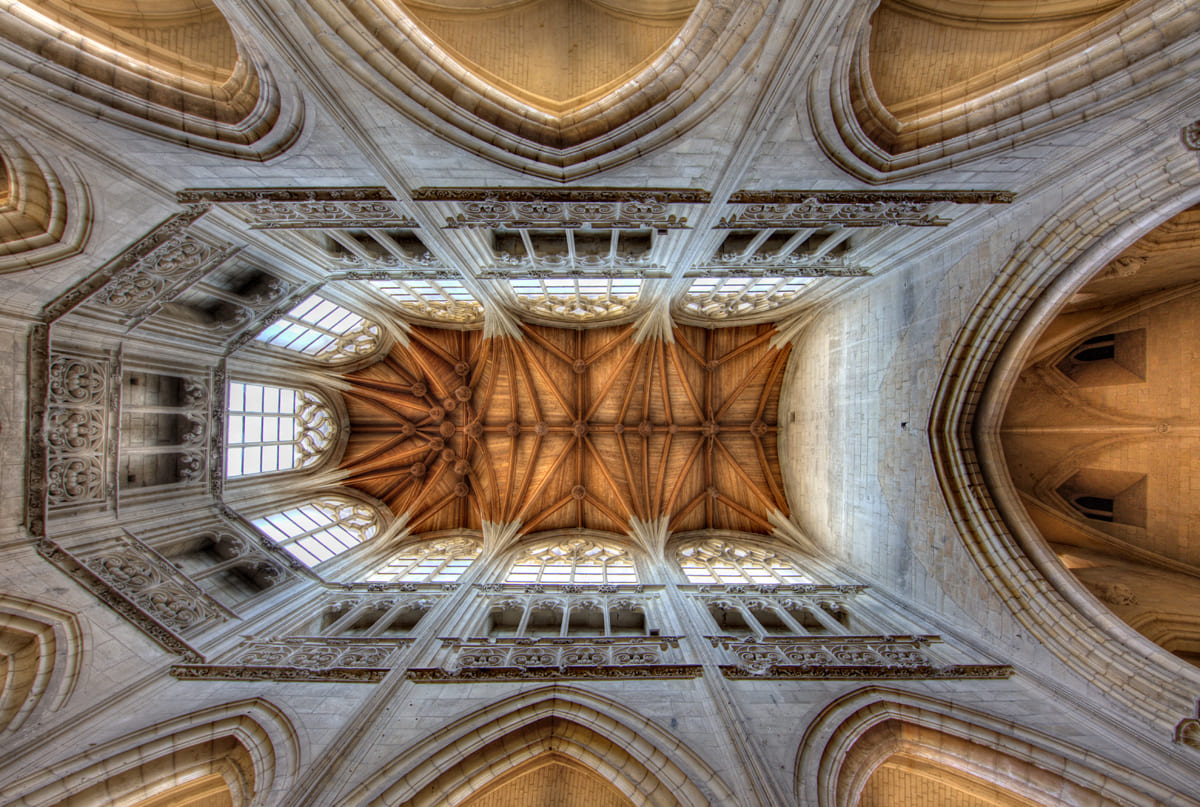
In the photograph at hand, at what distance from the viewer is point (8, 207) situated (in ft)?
19.7

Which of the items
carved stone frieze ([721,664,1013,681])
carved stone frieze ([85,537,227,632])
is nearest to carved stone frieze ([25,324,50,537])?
carved stone frieze ([85,537,227,632])

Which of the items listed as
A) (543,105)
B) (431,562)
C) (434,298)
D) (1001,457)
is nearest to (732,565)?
(1001,457)

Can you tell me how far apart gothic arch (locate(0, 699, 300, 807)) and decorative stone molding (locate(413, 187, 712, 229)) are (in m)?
8.03

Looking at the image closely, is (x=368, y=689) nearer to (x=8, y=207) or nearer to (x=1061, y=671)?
(x=8, y=207)

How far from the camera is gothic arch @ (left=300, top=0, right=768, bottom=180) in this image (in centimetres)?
552

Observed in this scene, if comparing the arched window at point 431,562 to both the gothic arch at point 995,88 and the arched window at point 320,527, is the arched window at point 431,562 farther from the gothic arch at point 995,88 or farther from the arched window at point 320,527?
the gothic arch at point 995,88

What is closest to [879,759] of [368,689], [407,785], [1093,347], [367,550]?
[407,785]

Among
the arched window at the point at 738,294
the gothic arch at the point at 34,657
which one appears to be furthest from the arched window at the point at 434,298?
the gothic arch at the point at 34,657

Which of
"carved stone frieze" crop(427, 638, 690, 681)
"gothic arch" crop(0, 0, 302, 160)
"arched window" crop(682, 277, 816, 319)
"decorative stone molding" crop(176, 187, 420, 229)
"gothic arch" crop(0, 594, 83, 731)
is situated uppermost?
"gothic arch" crop(0, 0, 302, 160)

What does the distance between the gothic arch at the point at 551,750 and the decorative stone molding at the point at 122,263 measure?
829cm

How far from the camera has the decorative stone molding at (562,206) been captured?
704 centimetres

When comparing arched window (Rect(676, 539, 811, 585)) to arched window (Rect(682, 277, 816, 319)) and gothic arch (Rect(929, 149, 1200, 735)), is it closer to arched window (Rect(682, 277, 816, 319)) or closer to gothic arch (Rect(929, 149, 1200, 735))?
gothic arch (Rect(929, 149, 1200, 735))

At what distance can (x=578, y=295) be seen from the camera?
13930 mm

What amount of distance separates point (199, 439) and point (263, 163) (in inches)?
276
